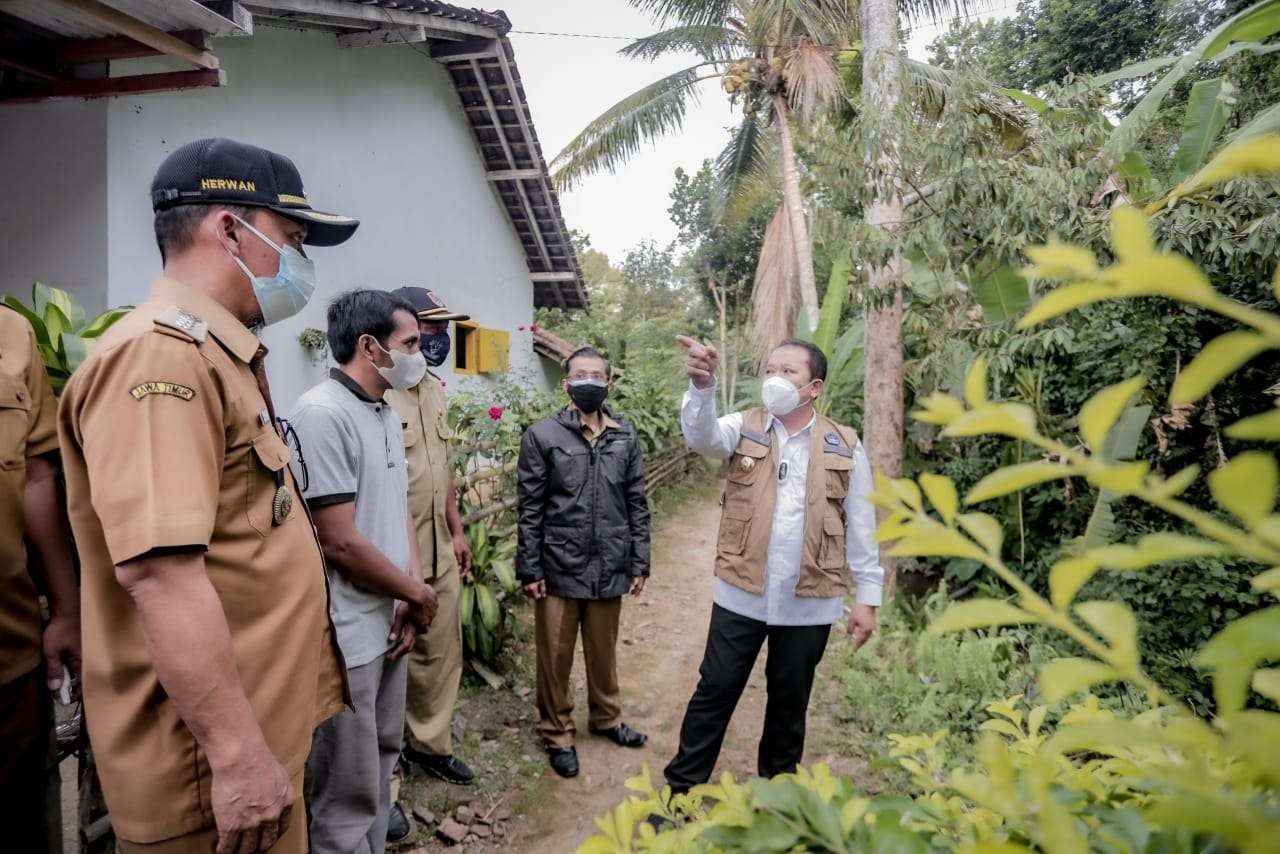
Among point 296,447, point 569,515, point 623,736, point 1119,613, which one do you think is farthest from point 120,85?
point 1119,613

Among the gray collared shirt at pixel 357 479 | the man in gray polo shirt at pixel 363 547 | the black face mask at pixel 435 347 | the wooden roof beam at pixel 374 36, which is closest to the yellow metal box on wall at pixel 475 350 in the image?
the wooden roof beam at pixel 374 36

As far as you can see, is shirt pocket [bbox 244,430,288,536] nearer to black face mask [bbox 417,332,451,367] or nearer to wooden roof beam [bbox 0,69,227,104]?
black face mask [bbox 417,332,451,367]

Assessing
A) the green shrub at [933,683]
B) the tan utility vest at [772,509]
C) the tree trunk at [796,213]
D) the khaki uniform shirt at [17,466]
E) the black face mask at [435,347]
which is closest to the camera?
the khaki uniform shirt at [17,466]

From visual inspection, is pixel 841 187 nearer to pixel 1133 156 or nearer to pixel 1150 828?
pixel 1133 156

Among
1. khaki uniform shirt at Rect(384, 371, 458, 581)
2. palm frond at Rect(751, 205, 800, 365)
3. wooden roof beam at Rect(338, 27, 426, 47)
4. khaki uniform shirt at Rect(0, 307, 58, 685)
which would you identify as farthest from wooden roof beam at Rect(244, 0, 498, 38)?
palm frond at Rect(751, 205, 800, 365)

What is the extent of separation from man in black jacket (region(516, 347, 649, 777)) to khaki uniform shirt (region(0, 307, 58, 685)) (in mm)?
1942

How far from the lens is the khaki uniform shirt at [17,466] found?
1.80 m

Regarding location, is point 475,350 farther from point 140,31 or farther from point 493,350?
point 140,31

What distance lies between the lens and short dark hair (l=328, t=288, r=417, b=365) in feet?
8.10

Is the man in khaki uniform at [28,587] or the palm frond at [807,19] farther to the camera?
the palm frond at [807,19]

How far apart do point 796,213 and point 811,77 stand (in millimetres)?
1723

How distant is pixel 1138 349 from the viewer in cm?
393

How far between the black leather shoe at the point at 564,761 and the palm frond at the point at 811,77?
820 centimetres

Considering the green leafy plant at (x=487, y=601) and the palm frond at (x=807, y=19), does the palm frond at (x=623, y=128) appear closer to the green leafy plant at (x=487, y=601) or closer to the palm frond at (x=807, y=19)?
the palm frond at (x=807, y=19)
